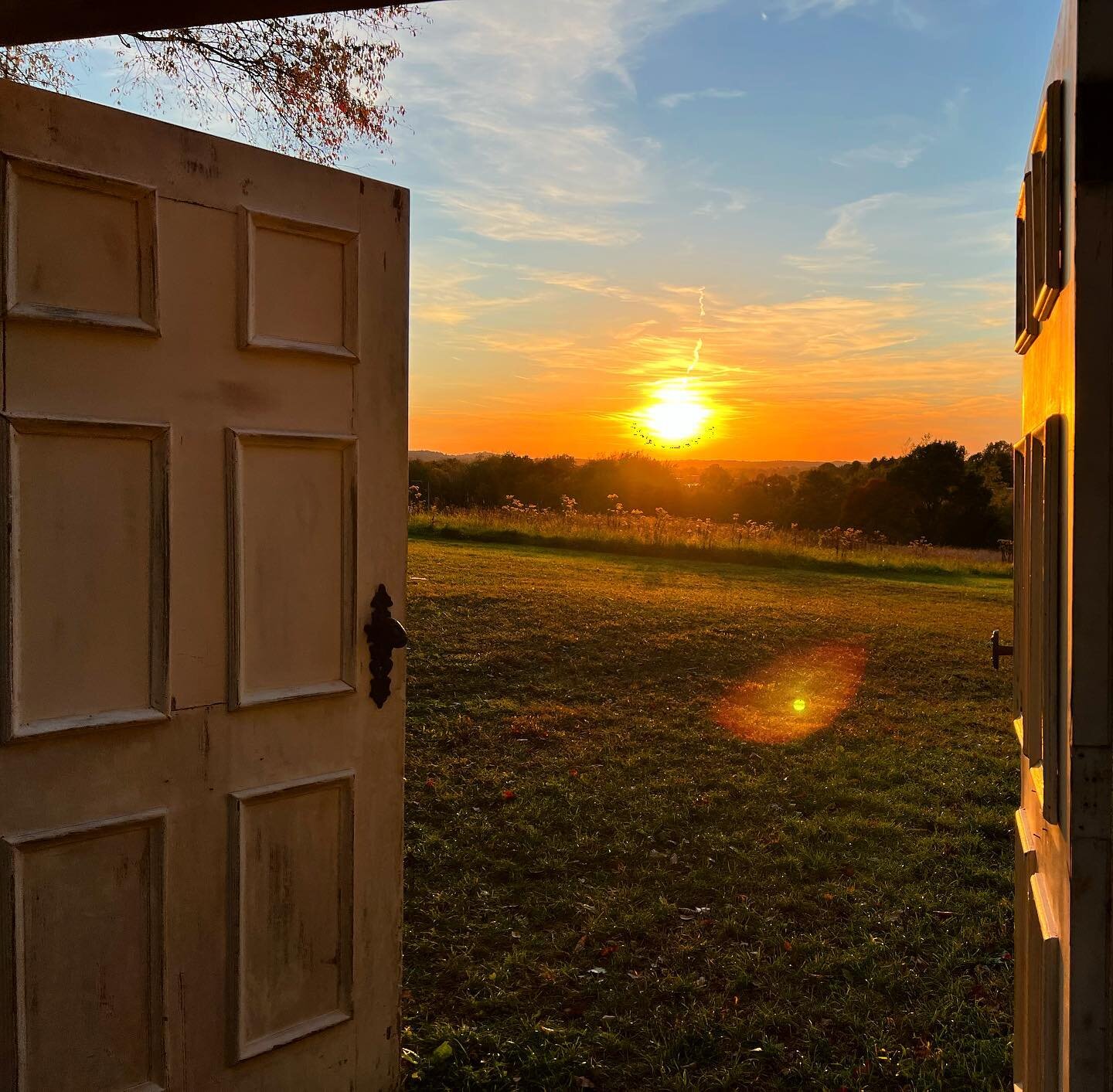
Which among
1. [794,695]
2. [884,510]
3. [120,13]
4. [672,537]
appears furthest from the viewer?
[884,510]

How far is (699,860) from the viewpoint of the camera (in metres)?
5.01

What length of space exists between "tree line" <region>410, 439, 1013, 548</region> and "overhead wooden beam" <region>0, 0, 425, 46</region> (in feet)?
73.2

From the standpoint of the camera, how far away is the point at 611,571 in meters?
14.9

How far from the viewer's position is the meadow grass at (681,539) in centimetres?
1770

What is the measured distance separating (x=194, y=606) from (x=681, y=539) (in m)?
16.1

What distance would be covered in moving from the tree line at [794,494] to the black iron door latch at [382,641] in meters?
22.1

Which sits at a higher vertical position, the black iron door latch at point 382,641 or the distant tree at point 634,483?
the distant tree at point 634,483

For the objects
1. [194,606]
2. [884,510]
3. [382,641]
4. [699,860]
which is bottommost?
[699,860]

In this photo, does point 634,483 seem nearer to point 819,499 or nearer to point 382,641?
point 819,499

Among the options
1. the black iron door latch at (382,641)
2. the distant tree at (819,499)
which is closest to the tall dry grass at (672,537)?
the distant tree at (819,499)

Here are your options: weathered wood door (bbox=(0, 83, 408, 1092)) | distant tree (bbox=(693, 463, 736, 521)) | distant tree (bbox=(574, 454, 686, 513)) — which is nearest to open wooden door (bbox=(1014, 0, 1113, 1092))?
weathered wood door (bbox=(0, 83, 408, 1092))

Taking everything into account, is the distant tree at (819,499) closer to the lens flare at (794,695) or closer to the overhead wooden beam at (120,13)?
the lens flare at (794,695)

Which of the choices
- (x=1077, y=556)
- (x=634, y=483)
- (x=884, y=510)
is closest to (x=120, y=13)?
(x=1077, y=556)

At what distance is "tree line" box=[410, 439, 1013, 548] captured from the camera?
27672 mm
